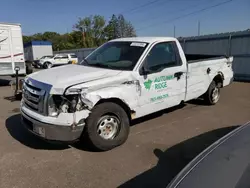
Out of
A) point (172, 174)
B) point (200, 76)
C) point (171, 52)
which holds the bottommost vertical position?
point (172, 174)

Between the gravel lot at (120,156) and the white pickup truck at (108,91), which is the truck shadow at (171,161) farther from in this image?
the white pickup truck at (108,91)

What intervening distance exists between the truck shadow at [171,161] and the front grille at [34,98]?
1717 mm

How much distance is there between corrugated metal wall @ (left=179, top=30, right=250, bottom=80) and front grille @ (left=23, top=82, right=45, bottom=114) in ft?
35.6

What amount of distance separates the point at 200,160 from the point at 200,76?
13.4ft

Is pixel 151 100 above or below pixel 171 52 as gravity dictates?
below

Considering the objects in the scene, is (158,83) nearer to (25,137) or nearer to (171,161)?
(171,161)

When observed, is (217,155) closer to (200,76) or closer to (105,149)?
(105,149)

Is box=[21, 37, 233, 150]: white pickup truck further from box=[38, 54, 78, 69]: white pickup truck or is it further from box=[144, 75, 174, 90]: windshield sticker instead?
box=[38, 54, 78, 69]: white pickup truck

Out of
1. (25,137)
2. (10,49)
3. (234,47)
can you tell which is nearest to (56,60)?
(10,49)

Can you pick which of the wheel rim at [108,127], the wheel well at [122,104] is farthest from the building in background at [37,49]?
the wheel rim at [108,127]

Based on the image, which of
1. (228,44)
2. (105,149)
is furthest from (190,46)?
(105,149)

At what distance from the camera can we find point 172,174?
328cm

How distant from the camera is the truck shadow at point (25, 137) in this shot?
4.18 meters

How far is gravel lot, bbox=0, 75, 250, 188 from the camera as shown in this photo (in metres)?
3.20
